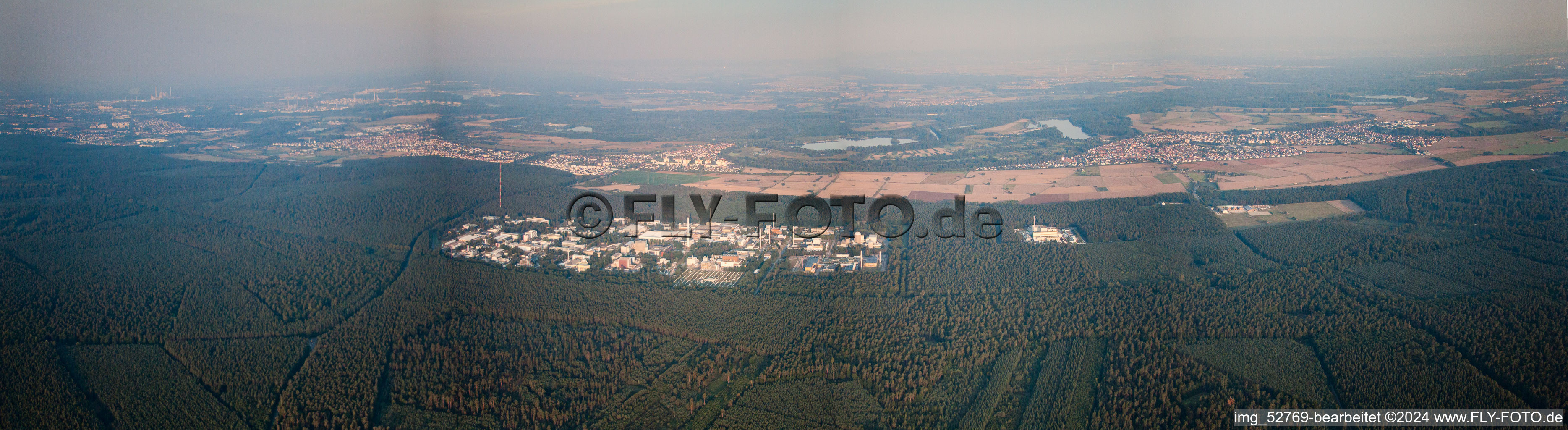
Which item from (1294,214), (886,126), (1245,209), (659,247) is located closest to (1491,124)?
(1294,214)

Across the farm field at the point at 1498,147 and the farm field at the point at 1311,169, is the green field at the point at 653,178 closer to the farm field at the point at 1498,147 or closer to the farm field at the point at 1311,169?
the farm field at the point at 1311,169

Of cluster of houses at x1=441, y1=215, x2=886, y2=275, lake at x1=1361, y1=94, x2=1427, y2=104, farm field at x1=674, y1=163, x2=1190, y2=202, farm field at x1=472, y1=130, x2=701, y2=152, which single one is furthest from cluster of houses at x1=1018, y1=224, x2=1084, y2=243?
lake at x1=1361, y1=94, x2=1427, y2=104

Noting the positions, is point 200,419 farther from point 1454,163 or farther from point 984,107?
point 984,107

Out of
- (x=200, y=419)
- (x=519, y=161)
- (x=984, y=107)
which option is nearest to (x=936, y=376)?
(x=200, y=419)

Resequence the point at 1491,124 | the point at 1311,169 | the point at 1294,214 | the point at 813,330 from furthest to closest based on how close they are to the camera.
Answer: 1. the point at 1491,124
2. the point at 1311,169
3. the point at 1294,214
4. the point at 813,330

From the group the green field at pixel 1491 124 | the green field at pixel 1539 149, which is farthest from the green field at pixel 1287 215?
the green field at pixel 1491 124

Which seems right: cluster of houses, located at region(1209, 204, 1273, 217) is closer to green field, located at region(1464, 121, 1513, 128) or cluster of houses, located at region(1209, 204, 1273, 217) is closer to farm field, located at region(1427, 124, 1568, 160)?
farm field, located at region(1427, 124, 1568, 160)

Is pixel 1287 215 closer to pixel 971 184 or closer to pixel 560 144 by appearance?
pixel 971 184
